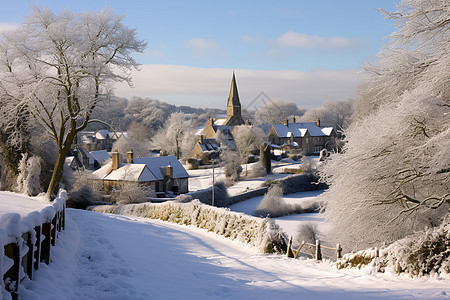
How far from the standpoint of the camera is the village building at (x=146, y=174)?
38.3 meters

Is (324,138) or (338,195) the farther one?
(324,138)

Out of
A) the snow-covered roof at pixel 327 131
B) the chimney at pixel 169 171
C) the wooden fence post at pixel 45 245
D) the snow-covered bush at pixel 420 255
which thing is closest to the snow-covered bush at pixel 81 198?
the chimney at pixel 169 171

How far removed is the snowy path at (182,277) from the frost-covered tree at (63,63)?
8.96m

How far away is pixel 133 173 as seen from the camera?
127 ft

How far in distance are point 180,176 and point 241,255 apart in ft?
97.6

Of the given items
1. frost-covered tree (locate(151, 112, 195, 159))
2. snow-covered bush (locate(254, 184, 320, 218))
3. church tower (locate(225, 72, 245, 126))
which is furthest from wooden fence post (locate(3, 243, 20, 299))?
church tower (locate(225, 72, 245, 126))

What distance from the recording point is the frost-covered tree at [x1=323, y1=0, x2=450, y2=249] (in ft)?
34.1

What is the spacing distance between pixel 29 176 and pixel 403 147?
69.9ft

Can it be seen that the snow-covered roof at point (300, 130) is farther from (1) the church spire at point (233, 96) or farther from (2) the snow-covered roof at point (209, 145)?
(1) the church spire at point (233, 96)

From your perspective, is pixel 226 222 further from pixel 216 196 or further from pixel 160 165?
pixel 160 165

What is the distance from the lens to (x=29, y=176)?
79.2ft

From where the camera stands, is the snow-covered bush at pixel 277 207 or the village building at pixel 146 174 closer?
the village building at pixel 146 174

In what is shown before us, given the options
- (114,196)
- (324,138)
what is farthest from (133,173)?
(324,138)

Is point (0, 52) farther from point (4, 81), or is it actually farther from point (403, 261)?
point (403, 261)
